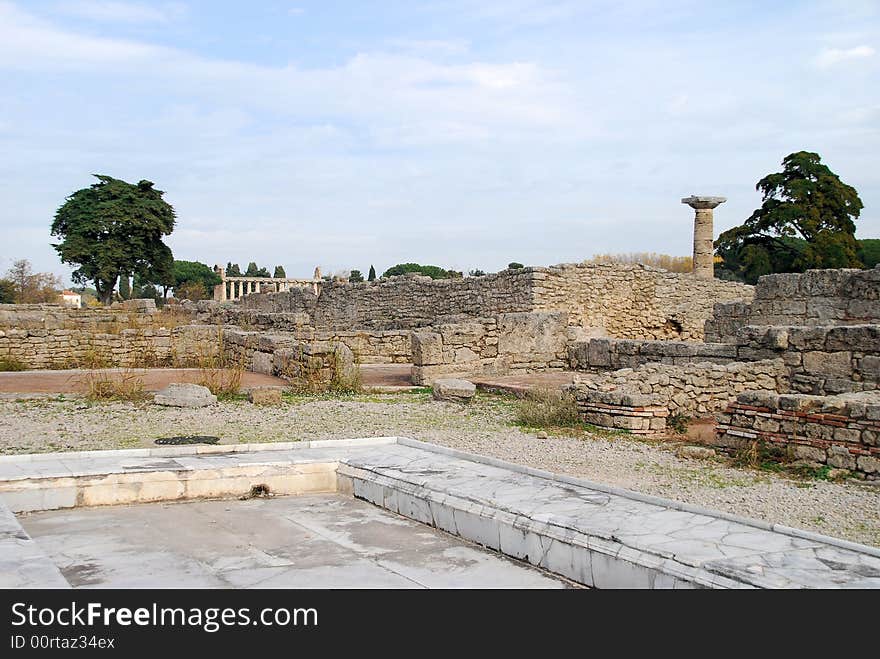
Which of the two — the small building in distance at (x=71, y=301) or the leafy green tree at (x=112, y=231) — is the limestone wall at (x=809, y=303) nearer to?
the small building in distance at (x=71, y=301)

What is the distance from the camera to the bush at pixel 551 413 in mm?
10305

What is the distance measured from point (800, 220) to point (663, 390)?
3198cm

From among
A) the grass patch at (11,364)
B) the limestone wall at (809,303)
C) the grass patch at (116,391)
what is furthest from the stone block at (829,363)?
the grass patch at (11,364)

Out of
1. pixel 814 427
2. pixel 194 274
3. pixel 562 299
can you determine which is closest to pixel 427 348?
pixel 562 299

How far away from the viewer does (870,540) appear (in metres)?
5.23

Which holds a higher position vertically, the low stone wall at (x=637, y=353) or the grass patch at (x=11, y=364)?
the low stone wall at (x=637, y=353)

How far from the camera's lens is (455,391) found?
492 inches

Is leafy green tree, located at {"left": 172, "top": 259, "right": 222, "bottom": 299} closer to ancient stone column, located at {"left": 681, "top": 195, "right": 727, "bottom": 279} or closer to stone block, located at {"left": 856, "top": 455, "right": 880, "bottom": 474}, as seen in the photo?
ancient stone column, located at {"left": 681, "top": 195, "right": 727, "bottom": 279}

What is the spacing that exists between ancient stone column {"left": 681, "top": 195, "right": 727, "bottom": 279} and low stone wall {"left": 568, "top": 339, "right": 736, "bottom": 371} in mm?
13096

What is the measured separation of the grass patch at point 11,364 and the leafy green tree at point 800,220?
31451 millimetres

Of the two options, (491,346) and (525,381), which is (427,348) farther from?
(525,381)

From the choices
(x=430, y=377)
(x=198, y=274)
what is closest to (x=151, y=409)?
(x=430, y=377)
